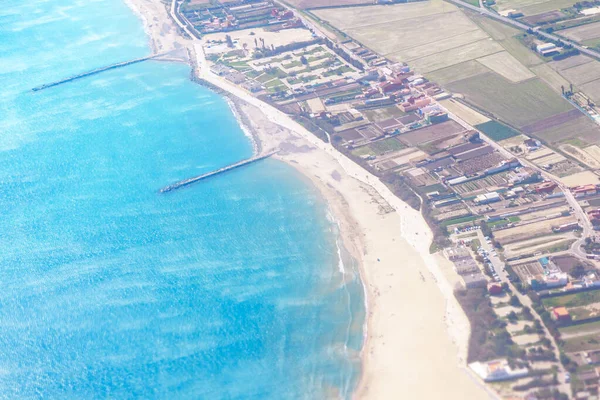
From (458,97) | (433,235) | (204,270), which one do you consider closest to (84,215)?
(204,270)

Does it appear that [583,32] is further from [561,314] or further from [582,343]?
[582,343]

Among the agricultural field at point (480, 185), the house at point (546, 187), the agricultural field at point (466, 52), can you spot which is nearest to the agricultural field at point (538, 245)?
the house at point (546, 187)

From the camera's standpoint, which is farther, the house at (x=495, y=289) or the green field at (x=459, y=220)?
the green field at (x=459, y=220)

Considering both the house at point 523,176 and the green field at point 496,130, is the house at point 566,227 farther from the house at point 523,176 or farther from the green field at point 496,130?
the green field at point 496,130

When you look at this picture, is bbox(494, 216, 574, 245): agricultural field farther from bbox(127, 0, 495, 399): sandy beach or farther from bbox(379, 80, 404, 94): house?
bbox(379, 80, 404, 94): house

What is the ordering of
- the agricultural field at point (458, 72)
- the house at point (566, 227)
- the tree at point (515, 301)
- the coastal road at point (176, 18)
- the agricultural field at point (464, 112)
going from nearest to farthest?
the tree at point (515, 301) → the house at point (566, 227) → the agricultural field at point (464, 112) → the agricultural field at point (458, 72) → the coastal road at point (176, 18)

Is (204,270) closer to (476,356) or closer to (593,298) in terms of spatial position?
(476,356)
